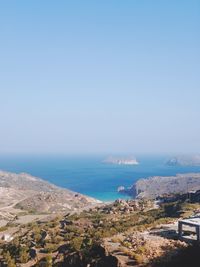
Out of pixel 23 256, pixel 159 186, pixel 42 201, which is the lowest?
pixel 159 186

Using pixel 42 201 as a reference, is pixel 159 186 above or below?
below

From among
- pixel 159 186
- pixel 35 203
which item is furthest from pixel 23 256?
pixel 159 186

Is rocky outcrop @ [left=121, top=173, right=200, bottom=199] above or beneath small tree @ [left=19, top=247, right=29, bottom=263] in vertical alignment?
beneath

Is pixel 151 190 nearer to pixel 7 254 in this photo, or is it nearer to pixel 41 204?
pixel 41 204

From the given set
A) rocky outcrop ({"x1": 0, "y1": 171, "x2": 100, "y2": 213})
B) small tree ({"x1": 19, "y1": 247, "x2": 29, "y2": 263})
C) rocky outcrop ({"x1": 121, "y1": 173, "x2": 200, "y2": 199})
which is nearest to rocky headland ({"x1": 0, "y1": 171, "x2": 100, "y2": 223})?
rocky outcrop ({"x1": 0, "y1": 171, "x2": 100, "y2": 213})

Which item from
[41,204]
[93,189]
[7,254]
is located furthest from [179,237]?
[93,189]

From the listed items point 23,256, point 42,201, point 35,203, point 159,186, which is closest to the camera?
point 23,256

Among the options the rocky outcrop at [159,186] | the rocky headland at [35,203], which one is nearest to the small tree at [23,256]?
the rocky headland at [35,203]

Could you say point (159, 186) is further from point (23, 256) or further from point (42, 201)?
point (23, 256)

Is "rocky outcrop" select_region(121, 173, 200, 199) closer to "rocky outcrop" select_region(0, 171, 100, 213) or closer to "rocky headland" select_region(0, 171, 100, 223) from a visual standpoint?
"rocky outcrop" select_region(0, 171, 100, 213)

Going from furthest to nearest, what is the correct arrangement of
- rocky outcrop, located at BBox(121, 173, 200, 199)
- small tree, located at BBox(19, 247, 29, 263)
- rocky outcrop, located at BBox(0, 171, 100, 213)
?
rocky outcrop, located at BBox(121, 173, 200, 199)
rocky outcrop, located at BBox(0, 171, 100, 213)
small tree, located at BBox(19, 247, 29, 263)

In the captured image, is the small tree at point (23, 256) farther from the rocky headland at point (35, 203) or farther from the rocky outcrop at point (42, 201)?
the rocky outcrop at point (42, 201)

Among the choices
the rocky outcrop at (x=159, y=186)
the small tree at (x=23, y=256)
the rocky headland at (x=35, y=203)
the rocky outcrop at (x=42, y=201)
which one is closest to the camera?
the small tree at (x=23, y=256)
